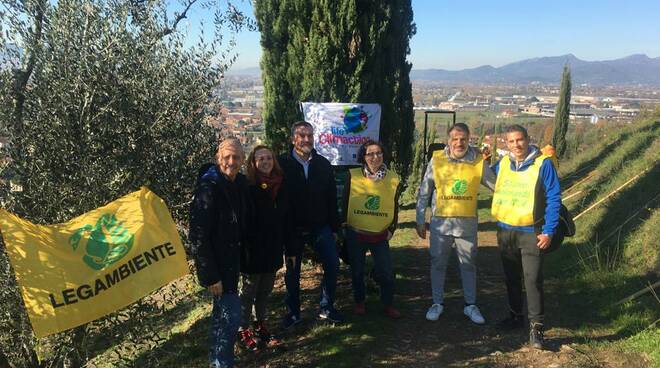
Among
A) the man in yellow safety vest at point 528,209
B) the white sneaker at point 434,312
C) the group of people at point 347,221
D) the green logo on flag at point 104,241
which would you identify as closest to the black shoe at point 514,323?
the group of people at point 347,221

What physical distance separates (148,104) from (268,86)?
11.2ft

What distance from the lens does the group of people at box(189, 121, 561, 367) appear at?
4.23 m

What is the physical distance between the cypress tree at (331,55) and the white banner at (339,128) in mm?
398

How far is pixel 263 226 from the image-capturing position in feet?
15.4

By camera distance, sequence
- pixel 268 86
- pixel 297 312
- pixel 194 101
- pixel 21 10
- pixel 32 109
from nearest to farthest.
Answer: pixel 32 109 < pixel 21 10 < pixel 194 101 < pixel 297 312 < pixel 268 86

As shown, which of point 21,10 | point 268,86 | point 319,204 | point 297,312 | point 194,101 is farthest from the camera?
point 268,86

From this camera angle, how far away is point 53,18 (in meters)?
3.94

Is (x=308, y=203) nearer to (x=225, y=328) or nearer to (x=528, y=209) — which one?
(x=225, y=328)

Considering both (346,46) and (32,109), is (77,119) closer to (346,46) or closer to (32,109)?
(32,109)

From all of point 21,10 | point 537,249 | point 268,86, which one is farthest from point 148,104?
point 537,249

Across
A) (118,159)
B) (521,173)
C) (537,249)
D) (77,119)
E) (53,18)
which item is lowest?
(537,249)

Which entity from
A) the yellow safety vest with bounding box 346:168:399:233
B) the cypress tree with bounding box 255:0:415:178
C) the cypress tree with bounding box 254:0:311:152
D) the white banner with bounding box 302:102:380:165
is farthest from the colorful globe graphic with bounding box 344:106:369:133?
the yellow safety vest with bounding box 346:168:399:233

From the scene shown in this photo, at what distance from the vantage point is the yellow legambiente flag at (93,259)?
11.3 feet

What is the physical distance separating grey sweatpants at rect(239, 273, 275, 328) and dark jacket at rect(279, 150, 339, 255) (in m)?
0.41
